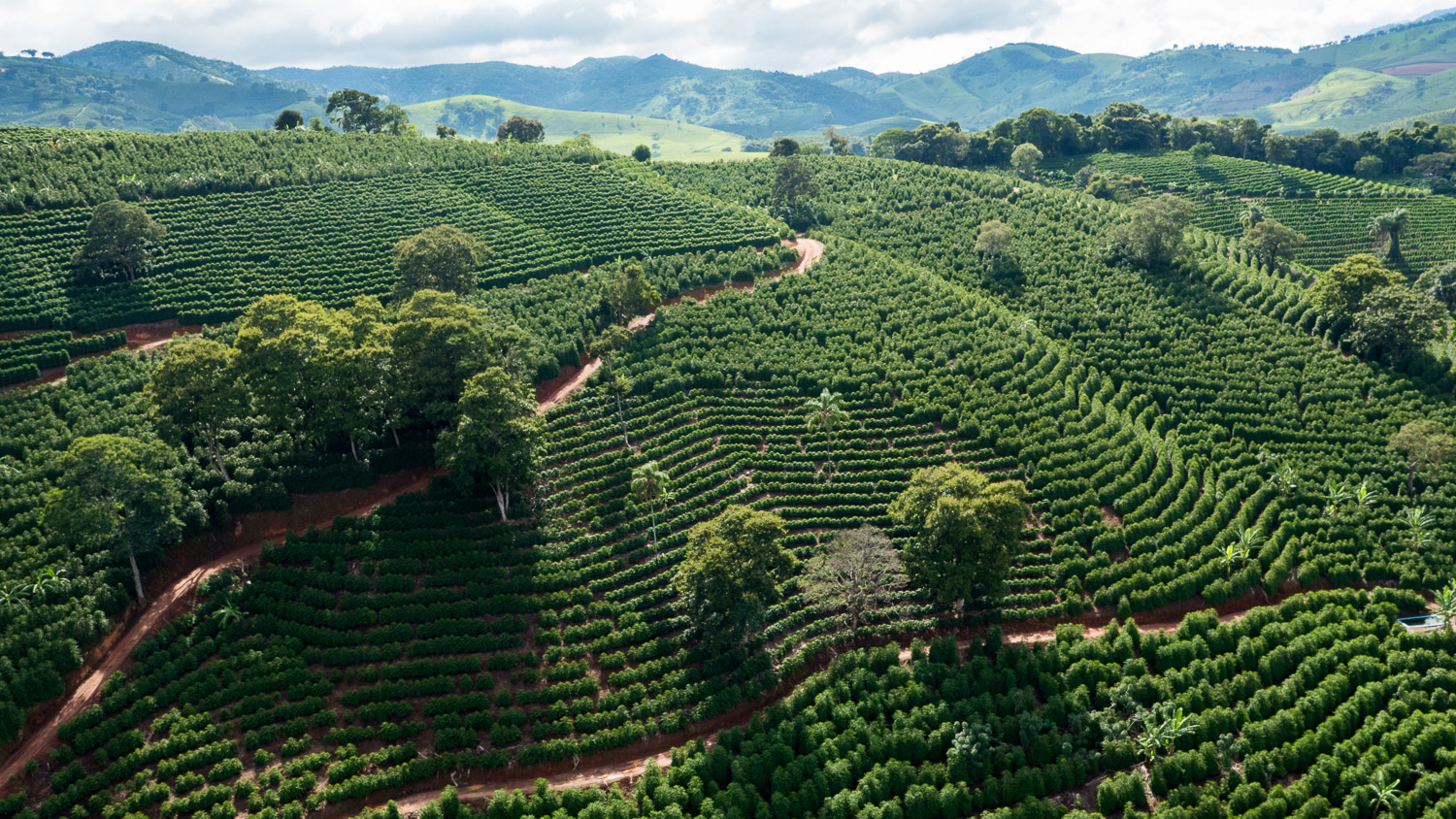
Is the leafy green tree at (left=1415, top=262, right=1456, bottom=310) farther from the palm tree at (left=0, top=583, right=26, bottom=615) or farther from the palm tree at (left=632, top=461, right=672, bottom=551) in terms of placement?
the palm tree at (left=0, top=583, right=26, bottom=615)

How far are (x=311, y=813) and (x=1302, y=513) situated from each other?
57458 mm

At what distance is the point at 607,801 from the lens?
120 feet

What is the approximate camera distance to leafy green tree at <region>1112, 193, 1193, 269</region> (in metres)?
80.8

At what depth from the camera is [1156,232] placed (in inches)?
3179

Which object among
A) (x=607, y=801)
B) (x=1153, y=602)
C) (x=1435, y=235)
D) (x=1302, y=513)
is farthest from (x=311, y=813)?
(x=1435, y=235)

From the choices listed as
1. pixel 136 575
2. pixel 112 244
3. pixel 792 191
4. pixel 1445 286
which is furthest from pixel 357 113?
pixel 1445 286

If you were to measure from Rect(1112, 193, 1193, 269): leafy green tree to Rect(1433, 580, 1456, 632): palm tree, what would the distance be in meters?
44.4

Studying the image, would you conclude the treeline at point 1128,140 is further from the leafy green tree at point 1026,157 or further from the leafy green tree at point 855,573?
the leafy green tree at point 855,573

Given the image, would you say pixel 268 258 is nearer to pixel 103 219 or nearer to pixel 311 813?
pixel 103 219

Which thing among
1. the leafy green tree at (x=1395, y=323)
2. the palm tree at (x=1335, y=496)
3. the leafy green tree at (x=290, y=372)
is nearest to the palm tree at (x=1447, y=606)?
the palm tree at (x=1335, y=496)

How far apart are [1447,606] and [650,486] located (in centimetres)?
4319

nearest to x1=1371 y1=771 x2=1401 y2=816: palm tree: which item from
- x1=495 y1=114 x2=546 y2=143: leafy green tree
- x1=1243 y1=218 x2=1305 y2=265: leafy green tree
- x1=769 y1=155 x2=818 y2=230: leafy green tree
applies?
x1=1243 y1=218 x2=1305 y2=265: leafy green tree

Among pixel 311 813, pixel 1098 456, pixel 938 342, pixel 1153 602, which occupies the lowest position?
pixel 311 813

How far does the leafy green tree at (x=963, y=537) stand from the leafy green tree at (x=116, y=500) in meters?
40.2
